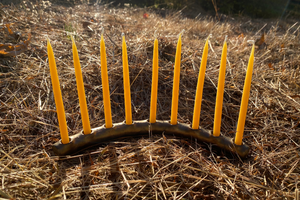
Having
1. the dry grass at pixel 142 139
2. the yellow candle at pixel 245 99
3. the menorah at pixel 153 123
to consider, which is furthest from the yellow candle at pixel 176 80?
the yellow candle at pixel 245 99

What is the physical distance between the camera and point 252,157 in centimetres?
106

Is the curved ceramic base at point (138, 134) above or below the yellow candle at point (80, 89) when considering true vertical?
below

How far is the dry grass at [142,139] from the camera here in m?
0.85

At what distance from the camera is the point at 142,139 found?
3.61 feet

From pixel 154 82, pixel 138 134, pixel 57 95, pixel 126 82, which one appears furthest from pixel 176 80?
pixel 57 95

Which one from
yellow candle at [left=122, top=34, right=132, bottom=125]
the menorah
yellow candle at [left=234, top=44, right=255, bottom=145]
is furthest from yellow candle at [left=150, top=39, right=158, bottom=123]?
yellow candle at [left=234, top=44, right=255, bottom=145]

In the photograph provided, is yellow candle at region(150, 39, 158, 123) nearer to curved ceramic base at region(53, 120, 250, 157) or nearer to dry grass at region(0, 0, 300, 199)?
curved ceramic base at region(53, 120, 250, 157)

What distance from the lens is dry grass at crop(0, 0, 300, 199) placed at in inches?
33.5

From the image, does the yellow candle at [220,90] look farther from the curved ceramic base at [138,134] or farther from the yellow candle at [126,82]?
the yellow candle at [126,82]

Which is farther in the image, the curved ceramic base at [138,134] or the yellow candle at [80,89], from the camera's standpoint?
the curved ceramic base at [138,134]

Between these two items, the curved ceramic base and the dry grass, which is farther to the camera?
the curved ceramic base

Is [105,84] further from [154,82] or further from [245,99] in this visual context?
[245,99]

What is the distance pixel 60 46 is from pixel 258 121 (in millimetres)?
1713

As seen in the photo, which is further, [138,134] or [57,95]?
[138,134]
